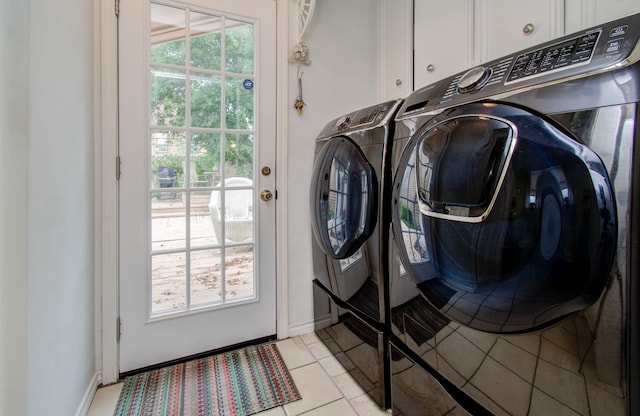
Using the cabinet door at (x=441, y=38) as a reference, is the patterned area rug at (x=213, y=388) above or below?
below

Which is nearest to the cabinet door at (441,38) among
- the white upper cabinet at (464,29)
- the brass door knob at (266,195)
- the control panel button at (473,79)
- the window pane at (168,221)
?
the white upper cabinet at (464,29)

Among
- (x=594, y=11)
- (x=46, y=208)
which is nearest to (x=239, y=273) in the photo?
(x=46, y=208)

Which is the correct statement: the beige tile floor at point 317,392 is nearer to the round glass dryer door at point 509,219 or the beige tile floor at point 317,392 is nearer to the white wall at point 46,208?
the white wall at point 46,208

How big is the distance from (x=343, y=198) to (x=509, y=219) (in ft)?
2.47

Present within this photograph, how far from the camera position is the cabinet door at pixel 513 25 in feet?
3.72

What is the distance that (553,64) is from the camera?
673 millimetres

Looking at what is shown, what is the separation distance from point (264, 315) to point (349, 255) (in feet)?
2.58

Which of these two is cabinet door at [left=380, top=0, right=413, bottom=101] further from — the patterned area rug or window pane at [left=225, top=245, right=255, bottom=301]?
the patterned area rug

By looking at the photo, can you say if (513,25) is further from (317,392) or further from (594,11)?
(317,392)

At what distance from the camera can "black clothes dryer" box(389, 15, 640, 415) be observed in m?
0.56

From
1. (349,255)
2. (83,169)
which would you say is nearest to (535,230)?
(349,255)

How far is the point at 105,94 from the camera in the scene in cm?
141

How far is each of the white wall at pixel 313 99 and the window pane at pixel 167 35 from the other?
2.00 feet

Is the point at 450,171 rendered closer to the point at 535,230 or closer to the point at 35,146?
the point at 535,230
